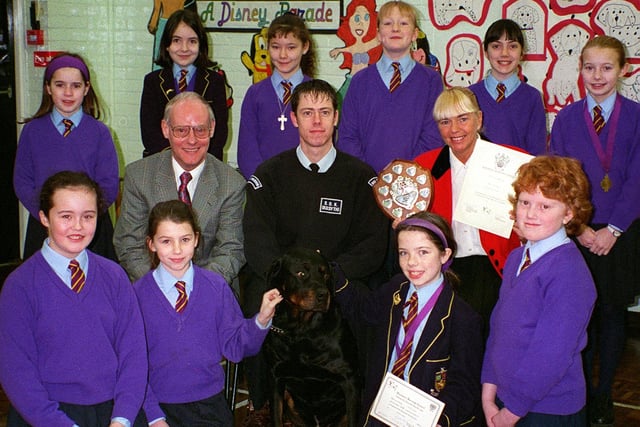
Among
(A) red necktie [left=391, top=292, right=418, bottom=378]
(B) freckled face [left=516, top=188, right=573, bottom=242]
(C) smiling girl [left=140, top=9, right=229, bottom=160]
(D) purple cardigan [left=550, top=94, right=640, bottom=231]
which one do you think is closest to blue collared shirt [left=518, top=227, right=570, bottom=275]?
(B) freckled face [left=516, top=188, right=573, bottom=242]

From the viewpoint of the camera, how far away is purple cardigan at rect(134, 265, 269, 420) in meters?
2.99

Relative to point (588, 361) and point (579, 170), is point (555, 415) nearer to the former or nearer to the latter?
point (579, 170)

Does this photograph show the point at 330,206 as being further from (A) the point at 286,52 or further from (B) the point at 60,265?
(B) the point at 60,265

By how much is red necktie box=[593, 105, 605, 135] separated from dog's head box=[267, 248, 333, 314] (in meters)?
1.71

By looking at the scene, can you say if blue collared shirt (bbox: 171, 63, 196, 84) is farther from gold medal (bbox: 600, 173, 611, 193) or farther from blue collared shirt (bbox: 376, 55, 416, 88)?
gold medal (bbox: 600, 173, 611, 193)

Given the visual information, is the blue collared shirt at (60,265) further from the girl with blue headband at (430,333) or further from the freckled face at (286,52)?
the freckled face at (286,52)

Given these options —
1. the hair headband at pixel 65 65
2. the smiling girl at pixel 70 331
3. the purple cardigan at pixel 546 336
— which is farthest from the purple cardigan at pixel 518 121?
the smiling girl at pixel 70 331

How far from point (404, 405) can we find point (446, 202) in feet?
3.60

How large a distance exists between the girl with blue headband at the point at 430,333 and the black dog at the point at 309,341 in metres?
0.13

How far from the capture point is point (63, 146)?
4.09m

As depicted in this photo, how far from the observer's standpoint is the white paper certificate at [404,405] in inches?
113

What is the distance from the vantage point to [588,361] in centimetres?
394

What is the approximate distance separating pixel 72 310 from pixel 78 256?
0.20m

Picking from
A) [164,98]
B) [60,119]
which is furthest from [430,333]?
[164,98]
